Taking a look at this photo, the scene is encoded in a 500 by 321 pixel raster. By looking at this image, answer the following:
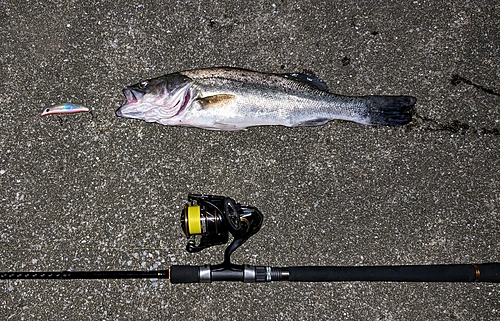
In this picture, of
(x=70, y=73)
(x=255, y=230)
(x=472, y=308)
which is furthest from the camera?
(x=70, y=73)

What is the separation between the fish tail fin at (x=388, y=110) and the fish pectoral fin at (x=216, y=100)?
1.04m

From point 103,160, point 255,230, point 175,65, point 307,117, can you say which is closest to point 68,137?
point 103,160

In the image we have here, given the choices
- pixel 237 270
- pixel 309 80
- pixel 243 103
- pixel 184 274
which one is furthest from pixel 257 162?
pixel 184 274

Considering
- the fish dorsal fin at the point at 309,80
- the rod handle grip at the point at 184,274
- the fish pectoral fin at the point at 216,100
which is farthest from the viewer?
the fish dorsal fin at the point at 309,80

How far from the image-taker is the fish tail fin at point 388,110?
3.13 m

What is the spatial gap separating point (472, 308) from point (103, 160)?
308 centimetres

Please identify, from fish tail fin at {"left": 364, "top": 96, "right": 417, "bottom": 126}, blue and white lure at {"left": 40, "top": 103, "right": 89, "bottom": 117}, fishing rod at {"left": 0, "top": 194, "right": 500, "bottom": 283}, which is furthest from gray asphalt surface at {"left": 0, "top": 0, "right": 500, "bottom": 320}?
fishing rod at {"left": 0, "top": 194, "right": 500, "bottom": 283}

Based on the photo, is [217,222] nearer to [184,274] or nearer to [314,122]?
[184,274]

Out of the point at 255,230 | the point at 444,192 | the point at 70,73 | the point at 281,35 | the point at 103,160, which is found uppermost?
the point at 281,35

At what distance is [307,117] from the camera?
10.2ft

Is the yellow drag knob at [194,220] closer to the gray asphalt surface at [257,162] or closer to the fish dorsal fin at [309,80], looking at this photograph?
the gray asphalt surface at [257,162]

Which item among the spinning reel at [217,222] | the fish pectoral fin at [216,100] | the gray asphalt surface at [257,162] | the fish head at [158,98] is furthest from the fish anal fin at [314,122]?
the fish head at [158,98]

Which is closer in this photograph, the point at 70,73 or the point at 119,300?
the point at 119,300

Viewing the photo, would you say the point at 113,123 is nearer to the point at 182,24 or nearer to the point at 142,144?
the point at 142,144
